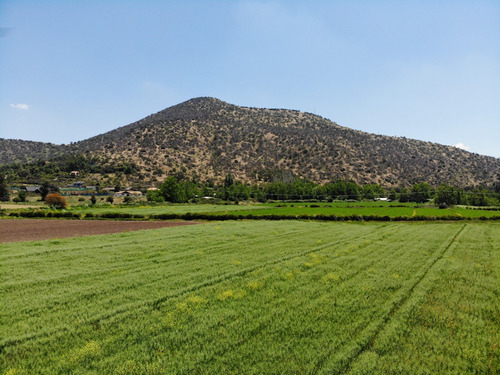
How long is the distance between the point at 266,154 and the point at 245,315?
134m

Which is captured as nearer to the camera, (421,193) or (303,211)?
(303,211)

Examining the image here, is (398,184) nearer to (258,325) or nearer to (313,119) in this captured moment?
(313,119)

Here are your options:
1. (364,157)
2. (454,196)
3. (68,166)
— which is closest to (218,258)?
(454,196)

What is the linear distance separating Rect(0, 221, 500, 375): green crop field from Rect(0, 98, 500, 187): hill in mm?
113585

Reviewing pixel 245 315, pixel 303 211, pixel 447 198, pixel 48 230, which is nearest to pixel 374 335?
pixel 245 315

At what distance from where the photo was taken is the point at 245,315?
8969 millimetres

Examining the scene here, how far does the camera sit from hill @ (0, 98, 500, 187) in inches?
5002

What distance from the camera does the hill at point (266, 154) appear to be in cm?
12706

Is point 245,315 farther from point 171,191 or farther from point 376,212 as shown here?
point 171,191

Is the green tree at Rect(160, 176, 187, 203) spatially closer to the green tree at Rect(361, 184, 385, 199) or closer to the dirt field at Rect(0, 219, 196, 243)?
the dirt field at Rect(0, 219, 196, 243)

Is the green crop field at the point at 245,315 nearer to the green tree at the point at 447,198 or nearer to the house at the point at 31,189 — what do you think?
the green tree at the point at 447,198

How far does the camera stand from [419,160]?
13350 cm

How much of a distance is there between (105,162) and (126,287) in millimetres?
125514

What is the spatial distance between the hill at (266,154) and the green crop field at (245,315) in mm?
113585
